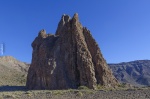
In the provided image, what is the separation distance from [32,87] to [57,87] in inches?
277

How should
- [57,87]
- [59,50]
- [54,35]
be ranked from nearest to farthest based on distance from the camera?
[57,87]
[59,50]
[54,35]

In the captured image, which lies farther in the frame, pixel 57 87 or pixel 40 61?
pixel 40 61

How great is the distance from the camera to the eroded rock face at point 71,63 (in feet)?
163

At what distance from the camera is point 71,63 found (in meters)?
51.3

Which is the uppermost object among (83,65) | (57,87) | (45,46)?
(45,46)

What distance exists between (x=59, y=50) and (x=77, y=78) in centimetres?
569

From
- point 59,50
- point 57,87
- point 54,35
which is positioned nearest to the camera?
point 57,87

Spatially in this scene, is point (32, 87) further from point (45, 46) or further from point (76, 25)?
point (76, 25)

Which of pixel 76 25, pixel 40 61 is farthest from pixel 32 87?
pixel 76 25

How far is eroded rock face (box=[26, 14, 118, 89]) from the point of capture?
49.8m

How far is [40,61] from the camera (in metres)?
54.5

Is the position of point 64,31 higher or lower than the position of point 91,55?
higher

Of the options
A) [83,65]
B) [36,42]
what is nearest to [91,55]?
[83,65]

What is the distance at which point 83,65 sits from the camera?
4994 centimetres
